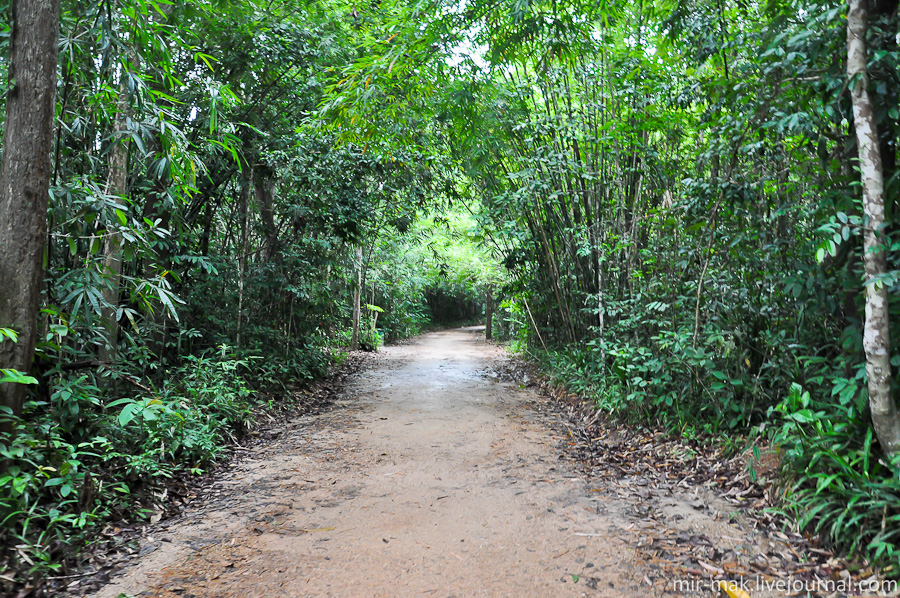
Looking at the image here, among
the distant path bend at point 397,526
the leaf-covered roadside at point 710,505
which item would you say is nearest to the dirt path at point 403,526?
the distant path bend at point 397,526

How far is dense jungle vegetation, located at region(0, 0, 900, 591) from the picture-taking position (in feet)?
8.66

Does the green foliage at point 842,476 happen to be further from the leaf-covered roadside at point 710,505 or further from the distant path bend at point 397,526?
the distant path bend at point 397,526

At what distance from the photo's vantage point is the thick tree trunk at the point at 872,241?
2.54 metres

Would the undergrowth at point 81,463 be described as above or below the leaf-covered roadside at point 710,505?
above

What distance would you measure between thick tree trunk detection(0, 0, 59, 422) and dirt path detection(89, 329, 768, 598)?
1252 mm

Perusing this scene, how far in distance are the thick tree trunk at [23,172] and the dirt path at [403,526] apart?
1252 mm

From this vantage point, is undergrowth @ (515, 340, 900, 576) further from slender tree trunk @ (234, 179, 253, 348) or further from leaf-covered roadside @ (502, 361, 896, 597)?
slender tree trunk @ (234, 179, 253, 348)

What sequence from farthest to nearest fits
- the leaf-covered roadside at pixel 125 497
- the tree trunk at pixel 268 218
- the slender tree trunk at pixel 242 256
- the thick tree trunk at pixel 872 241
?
1. the tree trunk at pixel 268 218
2. the slender tree trunk at pixel 242 256
3. the thick tree trunk at pixel 872 241
4. the leaf-covered roadside at pixel 125 497

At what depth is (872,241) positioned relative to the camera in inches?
100

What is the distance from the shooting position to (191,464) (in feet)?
12.9

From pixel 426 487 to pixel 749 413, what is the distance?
7.91ft

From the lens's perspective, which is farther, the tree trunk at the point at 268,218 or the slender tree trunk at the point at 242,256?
the tree trunk at the point at 268,218

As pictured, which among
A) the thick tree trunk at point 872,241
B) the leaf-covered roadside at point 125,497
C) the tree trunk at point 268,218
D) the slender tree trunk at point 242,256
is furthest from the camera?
the tree trunk at point 268,218

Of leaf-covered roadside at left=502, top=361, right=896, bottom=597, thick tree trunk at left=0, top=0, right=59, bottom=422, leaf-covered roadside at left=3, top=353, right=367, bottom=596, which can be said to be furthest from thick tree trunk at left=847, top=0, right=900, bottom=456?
thick tree trunk at left=0, top=0, right=59, bottom=422
